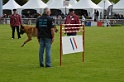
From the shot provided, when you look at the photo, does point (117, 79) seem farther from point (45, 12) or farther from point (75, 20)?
point (75, 20)

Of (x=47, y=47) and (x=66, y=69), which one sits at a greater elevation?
(x=47, y=47)

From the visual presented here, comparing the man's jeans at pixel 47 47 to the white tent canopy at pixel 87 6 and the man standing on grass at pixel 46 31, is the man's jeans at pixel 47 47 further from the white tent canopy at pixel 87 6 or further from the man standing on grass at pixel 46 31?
the white tent canopy at pixel 87 6

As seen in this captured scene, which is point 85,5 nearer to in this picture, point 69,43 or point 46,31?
point 69,43

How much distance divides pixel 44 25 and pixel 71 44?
4.79 ft

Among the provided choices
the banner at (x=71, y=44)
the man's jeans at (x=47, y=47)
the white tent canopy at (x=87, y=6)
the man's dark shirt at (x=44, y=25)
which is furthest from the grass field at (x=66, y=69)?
the white tent canopy at (x=87, y=6)

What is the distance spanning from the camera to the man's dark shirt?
43.2 ft

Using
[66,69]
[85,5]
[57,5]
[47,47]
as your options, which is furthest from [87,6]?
[66,69]

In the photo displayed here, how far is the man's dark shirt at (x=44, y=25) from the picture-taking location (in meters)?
13.2

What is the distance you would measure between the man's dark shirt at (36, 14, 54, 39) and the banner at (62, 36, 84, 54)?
711 millimetres

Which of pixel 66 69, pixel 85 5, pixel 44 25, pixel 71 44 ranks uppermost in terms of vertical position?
pixel 44 25

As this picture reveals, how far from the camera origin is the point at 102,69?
13.2 metres

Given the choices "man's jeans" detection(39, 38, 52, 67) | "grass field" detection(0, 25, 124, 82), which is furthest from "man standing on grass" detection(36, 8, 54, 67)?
"grass field" detection(0, 25, 124, 82)

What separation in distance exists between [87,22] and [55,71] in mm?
44699

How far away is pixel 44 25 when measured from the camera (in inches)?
521
